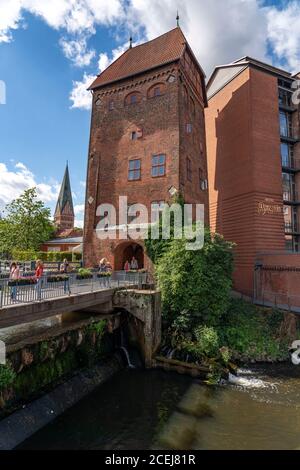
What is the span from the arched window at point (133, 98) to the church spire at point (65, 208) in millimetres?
56553

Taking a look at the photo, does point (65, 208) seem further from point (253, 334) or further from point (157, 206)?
point (253, 334)

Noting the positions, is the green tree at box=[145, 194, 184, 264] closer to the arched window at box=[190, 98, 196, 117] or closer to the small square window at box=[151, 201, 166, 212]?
the small square window at box=[151, 201, 166, 212]

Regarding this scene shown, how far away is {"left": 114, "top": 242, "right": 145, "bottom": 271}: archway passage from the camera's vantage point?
23.4 metres

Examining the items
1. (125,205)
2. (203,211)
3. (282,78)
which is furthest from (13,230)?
(282,78)

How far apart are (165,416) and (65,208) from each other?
75956 mm

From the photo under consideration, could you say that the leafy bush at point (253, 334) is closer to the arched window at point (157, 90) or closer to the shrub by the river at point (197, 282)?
the shrub by the river at point (197, 282)

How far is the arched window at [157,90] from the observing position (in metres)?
24.2

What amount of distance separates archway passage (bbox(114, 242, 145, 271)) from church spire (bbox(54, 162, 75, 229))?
56845mm

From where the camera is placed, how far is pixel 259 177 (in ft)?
76.1

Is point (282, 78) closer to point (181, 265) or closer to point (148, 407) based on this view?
point (181, 265)

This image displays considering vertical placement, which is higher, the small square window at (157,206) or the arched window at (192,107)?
the arched window at (192,107)

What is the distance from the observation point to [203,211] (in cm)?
2572

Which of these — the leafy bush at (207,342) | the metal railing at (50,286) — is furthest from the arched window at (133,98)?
the leafy bush at (207,342)

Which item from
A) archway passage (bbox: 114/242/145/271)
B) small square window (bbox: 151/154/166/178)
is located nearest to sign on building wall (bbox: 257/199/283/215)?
small square window (bbox: 151/154/166/178)
